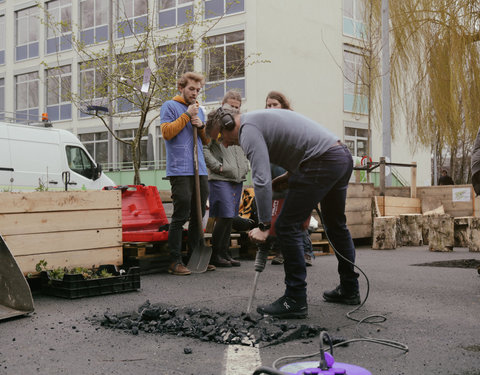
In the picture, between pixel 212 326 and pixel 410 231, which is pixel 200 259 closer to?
pixel 212 326

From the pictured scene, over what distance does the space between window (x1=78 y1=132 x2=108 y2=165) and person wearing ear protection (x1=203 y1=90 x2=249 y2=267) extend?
2253 cm

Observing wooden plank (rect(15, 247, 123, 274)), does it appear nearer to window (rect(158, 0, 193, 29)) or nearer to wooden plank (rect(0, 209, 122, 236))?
wooden plank (rect(0, 209, 122, 236))

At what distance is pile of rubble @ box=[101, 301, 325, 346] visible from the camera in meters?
3.40

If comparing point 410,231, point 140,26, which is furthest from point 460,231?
point 140,26

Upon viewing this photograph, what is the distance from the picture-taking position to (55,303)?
4.70m

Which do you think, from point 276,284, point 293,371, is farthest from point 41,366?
point 276,284

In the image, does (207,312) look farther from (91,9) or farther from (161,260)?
(91,9)

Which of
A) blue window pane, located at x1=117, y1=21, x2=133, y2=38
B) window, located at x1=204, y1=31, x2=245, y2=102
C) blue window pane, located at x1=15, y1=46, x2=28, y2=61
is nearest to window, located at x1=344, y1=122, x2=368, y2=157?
window, located at x1=204, y1=31, x2=245, y2=102

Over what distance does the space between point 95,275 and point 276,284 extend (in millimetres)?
1707

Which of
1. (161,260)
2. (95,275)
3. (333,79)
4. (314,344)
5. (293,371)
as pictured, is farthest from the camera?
(333,79)

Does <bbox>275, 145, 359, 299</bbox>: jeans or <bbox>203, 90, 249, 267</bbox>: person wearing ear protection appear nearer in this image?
<bbox>275, 145, 359, 299</bbox>: jeans

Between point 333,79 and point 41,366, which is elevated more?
point 333,79

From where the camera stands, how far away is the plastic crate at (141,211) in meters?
6.82

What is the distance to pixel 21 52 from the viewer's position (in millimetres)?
31719
